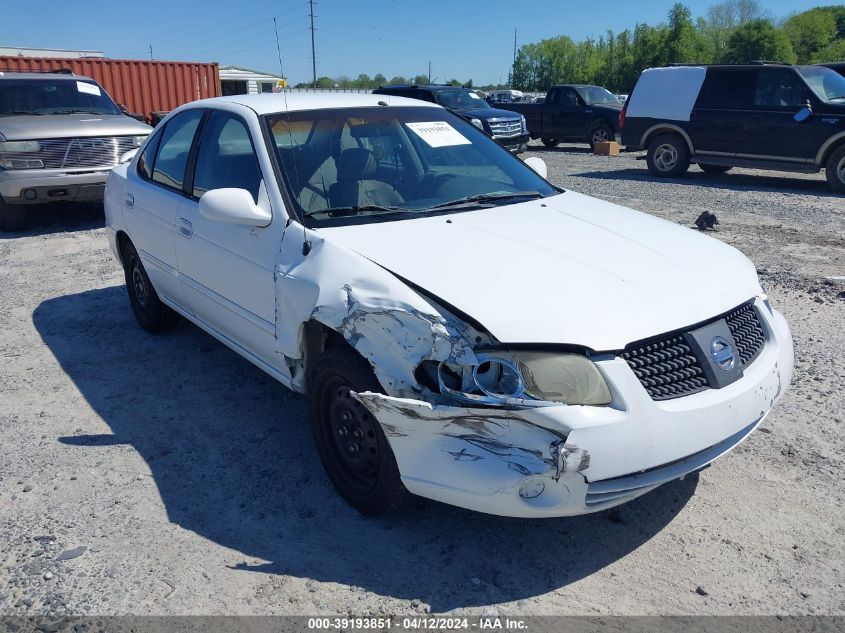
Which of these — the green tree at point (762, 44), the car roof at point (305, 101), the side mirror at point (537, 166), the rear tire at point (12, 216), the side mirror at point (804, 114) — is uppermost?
the green tree at point (762, 44)

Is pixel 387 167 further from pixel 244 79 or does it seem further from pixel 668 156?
pixel 244 79

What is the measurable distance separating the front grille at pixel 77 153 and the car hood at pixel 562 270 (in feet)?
23.4

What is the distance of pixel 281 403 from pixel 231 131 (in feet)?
5.22

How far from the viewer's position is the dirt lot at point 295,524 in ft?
8.71

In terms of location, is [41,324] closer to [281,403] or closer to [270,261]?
[281,403]

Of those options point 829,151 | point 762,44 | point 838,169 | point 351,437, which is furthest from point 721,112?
point 762,44

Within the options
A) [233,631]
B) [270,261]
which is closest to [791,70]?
[270,261]

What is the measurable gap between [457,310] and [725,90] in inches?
484

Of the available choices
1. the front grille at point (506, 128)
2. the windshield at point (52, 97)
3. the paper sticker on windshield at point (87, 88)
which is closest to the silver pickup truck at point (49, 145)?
the windshield at point (52, 97)

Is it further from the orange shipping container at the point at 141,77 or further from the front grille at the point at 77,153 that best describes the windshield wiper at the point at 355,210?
the orange shipping container at the point at 141,77

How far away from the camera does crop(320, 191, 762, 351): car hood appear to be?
8.43 ft

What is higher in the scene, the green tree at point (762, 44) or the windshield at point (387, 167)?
the green tree at point (762, 44)

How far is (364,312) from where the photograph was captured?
2.77 meters

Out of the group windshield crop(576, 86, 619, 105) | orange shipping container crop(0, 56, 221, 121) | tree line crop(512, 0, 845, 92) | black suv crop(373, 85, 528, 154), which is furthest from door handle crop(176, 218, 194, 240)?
tree line crop(512, 0, 845, 92)
